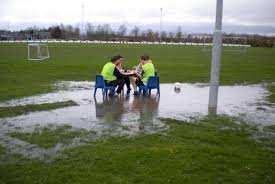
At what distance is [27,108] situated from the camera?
1162cm

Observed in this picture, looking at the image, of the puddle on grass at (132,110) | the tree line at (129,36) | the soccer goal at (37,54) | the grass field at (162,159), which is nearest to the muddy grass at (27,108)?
the puddle on grass at (132,110)

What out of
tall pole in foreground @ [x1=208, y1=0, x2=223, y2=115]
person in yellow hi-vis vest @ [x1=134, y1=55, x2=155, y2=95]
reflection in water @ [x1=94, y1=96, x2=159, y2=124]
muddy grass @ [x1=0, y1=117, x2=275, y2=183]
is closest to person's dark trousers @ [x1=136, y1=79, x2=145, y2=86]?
person in yellow hi-vis vest @ [x1=134, y1=55, x2=155, y2=95]

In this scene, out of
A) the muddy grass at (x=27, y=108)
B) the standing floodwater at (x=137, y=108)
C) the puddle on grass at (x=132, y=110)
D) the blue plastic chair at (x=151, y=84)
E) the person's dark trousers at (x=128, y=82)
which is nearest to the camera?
the puddle on grass at (x=132, y=110)

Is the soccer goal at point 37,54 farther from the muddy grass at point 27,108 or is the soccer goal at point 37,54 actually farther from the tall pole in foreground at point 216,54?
the tall pole in foreground at point 216,54

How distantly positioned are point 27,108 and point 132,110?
109 inches

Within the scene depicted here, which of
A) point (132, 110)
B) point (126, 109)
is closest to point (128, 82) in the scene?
point (126, 109)

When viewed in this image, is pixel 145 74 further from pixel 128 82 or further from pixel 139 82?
pixel 128 82

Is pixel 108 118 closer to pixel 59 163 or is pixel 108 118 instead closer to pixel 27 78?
pixel 59 163

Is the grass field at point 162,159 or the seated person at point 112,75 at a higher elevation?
the seated person at point 112,75

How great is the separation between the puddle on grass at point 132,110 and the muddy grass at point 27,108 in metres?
0.32

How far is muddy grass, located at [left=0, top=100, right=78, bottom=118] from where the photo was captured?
10903mm

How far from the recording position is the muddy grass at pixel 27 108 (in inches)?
429

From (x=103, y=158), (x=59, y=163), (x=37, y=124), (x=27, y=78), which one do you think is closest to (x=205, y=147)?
(x=103, y=158)

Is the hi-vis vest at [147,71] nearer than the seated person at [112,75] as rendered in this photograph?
No
